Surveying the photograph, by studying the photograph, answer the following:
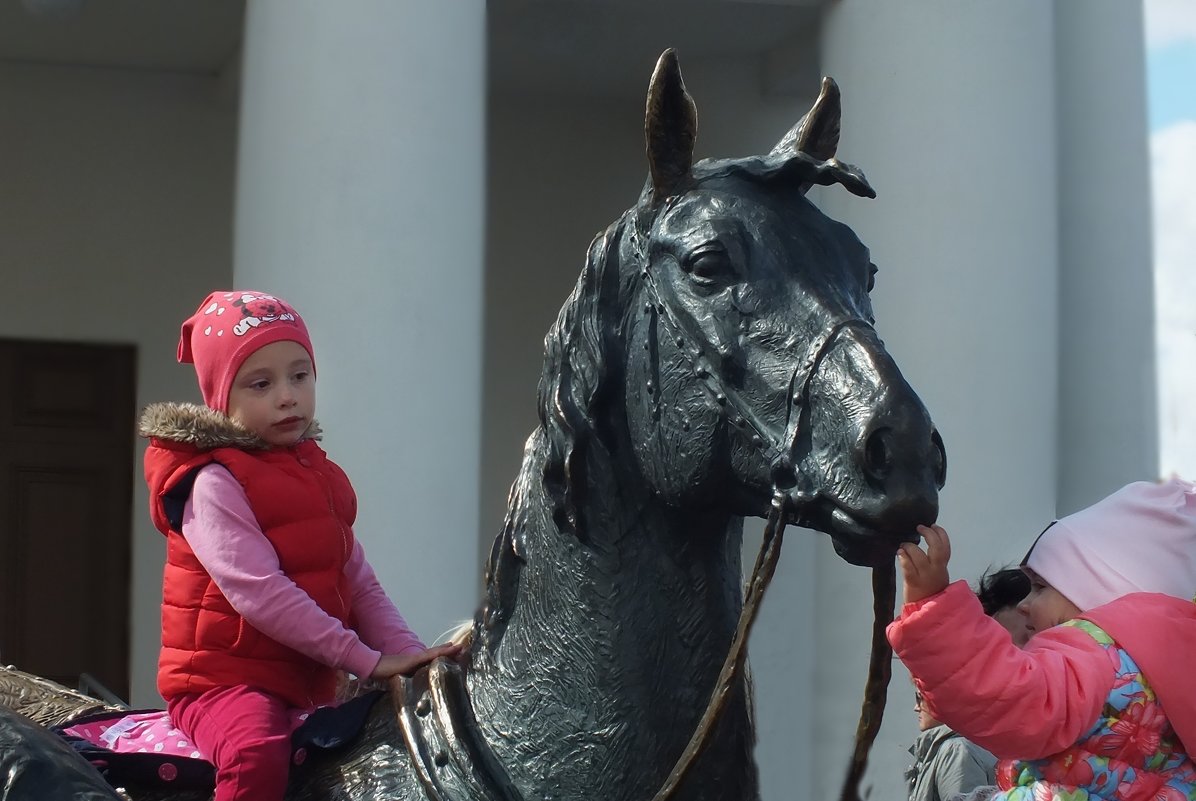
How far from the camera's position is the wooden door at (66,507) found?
6.93 metres

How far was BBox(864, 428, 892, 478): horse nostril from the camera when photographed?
150cm

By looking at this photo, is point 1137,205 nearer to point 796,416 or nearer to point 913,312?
point 913,312

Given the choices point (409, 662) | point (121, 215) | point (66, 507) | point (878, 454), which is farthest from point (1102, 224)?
point (878, 454)

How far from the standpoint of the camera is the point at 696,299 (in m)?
1.68

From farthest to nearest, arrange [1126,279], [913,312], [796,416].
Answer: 1. [1126,279]
2. [913,312]
3. [796,416]

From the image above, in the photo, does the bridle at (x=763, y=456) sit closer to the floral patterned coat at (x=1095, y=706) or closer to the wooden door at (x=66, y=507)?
the floral patterned coat at (x=1095, y=706)

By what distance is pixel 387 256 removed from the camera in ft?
16.5

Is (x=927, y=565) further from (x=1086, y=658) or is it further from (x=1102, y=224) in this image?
(x=1102, y=224)

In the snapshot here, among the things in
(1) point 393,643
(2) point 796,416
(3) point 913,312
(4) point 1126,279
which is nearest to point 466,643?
(1) point 393,643

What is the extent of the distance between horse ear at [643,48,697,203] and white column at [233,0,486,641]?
329cm

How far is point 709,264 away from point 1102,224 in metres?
5.26

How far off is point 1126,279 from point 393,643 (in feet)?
16.3

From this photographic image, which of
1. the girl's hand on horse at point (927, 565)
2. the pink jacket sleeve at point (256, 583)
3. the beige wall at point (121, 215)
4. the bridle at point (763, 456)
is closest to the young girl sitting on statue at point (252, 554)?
the pink jacket sleeve at point (256, 583)

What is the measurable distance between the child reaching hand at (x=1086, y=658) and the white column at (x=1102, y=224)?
4121 mm
